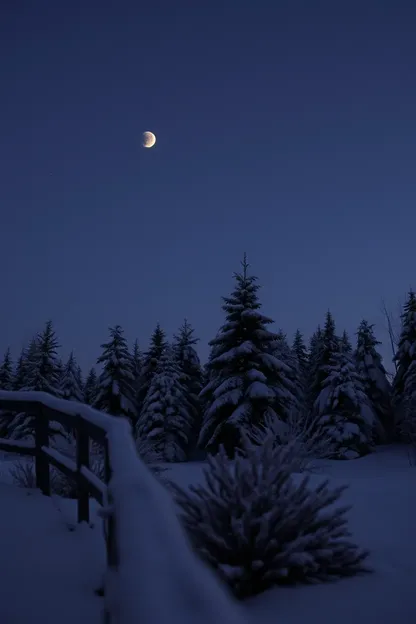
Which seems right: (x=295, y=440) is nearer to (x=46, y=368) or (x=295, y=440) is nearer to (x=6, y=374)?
(x=46, y=368)

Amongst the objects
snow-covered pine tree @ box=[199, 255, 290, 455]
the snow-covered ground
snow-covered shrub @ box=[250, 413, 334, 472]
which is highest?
snow-covered pine tree @ box=[199, 255, 290, 455]

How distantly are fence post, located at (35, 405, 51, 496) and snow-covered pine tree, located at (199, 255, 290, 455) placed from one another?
1592cm

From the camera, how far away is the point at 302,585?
393cm

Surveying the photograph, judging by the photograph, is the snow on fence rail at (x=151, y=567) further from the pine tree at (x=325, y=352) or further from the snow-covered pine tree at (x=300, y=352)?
the snow-covered pine tree at (x=300, y=352)

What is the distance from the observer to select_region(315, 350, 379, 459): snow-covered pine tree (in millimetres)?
30000

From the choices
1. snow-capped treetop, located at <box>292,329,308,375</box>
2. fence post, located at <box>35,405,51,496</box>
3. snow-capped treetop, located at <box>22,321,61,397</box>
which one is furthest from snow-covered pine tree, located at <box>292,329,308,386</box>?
fence post, located at <box>35,405,51,496</box>

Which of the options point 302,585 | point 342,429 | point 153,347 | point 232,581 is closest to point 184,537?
point 232,581

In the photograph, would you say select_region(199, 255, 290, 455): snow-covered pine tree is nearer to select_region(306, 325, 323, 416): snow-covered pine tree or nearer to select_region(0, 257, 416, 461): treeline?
select_region(0, 257, 416, 461): treeline

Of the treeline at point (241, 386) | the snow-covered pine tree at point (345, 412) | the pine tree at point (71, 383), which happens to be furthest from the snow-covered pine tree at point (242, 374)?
the pine tree at point (71, 383)

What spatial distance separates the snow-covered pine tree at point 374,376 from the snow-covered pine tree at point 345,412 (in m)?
5.69

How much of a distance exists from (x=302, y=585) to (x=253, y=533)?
1.86 ft

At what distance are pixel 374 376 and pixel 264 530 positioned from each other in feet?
117

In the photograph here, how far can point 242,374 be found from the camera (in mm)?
23422

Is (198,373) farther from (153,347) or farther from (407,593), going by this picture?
(407,593)
